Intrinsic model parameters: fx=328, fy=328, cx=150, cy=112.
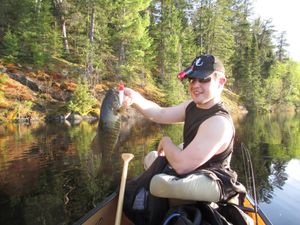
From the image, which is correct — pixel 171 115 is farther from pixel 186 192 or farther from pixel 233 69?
pixel 233 69

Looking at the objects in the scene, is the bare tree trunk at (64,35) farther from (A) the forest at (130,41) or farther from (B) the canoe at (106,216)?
(B) the canoe at (106,216)

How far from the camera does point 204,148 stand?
244 cm

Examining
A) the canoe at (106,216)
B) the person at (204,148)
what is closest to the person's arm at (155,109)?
the person at (204,148)

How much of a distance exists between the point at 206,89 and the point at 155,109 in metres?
0.97

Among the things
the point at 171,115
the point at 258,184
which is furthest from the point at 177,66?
the point at 171,115

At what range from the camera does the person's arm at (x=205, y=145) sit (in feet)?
8.03

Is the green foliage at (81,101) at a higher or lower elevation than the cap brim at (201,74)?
lower

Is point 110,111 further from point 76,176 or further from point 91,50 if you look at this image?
point 91,50

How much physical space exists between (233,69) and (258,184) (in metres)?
43.6

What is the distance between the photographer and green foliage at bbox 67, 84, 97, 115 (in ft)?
81.1

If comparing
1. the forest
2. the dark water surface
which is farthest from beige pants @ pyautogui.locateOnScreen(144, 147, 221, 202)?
the forest

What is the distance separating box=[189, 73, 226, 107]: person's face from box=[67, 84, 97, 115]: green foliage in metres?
22.7

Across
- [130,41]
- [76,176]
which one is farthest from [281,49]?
[76,176]

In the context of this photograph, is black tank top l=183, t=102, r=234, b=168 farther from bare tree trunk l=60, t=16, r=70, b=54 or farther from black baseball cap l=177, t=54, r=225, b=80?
bare tree trunk l=60, t=16, r=70, b=54
